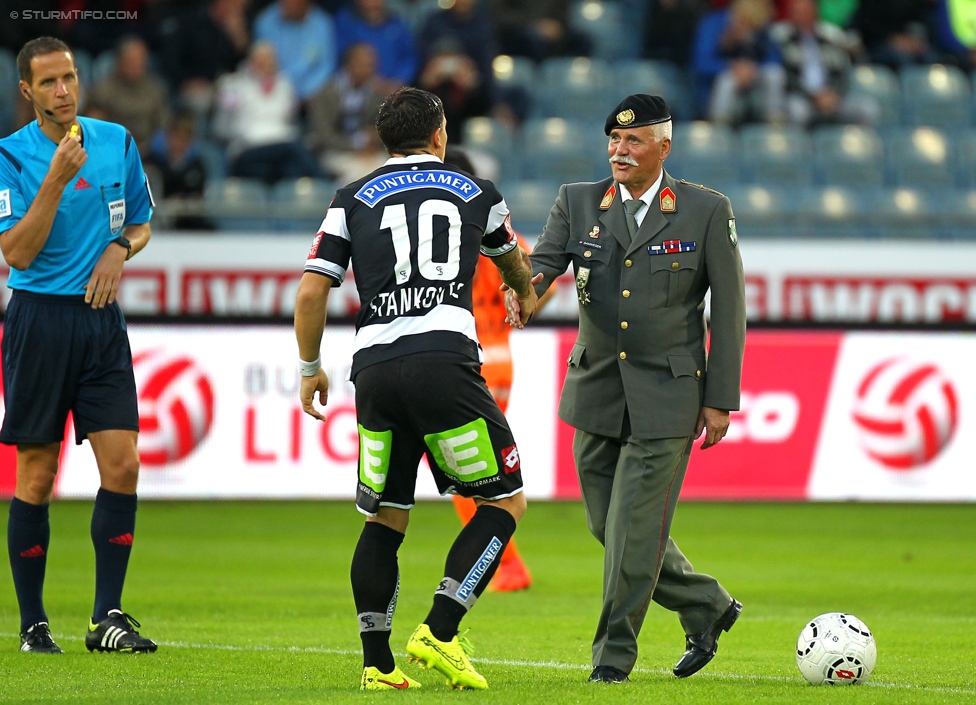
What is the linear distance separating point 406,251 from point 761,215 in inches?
401

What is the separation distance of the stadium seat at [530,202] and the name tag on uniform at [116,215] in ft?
25.9

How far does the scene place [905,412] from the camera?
12273mm

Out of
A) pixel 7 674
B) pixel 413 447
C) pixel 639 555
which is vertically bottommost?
pixel 7 674

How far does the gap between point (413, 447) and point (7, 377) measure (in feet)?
7.05

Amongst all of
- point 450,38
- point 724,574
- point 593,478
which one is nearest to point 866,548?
point 724,574

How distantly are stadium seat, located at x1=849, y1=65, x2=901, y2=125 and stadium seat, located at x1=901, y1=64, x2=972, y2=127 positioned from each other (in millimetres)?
117

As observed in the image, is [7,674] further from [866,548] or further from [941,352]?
[941,352]

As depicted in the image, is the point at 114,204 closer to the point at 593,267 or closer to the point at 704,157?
the point at 593,267

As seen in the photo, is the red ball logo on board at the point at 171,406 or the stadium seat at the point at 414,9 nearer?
the red ball logo on board at the point at 171,406

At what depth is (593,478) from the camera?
5.84m

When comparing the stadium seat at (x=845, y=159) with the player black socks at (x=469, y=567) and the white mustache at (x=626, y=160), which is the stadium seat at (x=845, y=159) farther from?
the player black socks at (x=469, y=567)

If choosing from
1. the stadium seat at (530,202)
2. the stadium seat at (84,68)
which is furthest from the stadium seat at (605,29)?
the stadium seat at (84,68)

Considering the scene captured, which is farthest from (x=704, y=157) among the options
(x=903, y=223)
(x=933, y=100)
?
(x=933, y=100)

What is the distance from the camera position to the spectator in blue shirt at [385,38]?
1633 cm
